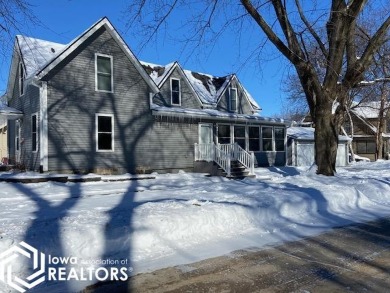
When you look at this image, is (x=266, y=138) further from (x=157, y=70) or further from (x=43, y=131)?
(x=43, y=131)

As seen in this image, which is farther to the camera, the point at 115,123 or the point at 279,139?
the point at 279,139

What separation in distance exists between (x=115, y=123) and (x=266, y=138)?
1136cm

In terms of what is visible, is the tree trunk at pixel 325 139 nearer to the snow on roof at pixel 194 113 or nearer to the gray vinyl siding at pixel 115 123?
the snow on roof at pixel 194 113

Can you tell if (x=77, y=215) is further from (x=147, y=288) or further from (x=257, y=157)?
(x=257, y=157)

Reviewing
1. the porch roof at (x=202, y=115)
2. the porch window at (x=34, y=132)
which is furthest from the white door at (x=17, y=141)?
the porch roof at (x=202, y=115)

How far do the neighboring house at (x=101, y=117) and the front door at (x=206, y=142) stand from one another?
0.19 ft

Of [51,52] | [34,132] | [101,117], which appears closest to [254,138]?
[101,117]

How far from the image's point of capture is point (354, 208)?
10.1 m

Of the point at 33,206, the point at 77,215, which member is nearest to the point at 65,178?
the point at 33,206

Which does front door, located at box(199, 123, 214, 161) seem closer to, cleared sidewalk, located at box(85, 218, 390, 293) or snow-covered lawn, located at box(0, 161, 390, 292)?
snow-covered lawn, located at box(0, 161, 390, 292)

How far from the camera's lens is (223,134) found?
2286 centimetres

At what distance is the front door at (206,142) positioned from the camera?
67.3 feet

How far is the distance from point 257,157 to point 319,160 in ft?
32.7

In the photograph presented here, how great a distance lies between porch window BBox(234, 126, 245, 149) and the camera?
77.1 feet
